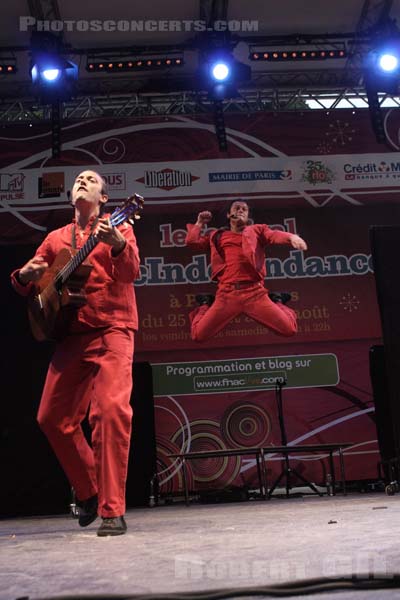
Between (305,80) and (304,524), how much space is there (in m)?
7.53

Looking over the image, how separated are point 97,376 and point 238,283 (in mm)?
4722

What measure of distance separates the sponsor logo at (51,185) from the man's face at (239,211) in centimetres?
218

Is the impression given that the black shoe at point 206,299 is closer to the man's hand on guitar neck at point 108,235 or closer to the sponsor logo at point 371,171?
the sponsor logo at point 371,171

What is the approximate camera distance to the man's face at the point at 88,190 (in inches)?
Answer: 137

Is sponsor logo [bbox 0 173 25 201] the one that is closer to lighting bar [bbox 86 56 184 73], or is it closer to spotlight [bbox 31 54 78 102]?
spotlight [bbox 31 54 78 102]

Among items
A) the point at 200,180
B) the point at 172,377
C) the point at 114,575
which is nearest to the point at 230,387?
the point at 172,377

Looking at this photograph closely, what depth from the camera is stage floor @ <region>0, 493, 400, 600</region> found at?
153cm

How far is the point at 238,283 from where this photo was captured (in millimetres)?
7707

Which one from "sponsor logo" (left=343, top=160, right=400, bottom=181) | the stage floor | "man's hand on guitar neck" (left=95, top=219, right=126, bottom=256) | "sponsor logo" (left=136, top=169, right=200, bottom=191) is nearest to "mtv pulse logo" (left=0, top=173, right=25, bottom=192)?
"sponsor logo" (left=136, top=169, right=200, bottom=191)

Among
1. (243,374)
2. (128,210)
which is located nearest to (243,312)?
(243,374)

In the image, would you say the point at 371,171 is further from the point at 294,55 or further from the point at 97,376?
the point at 97,376

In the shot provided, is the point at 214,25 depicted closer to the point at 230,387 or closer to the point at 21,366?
the point at 230,387

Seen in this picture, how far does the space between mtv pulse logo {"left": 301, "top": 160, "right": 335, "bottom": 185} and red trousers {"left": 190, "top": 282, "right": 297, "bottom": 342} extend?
1726mm

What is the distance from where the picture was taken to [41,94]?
8.28 m
